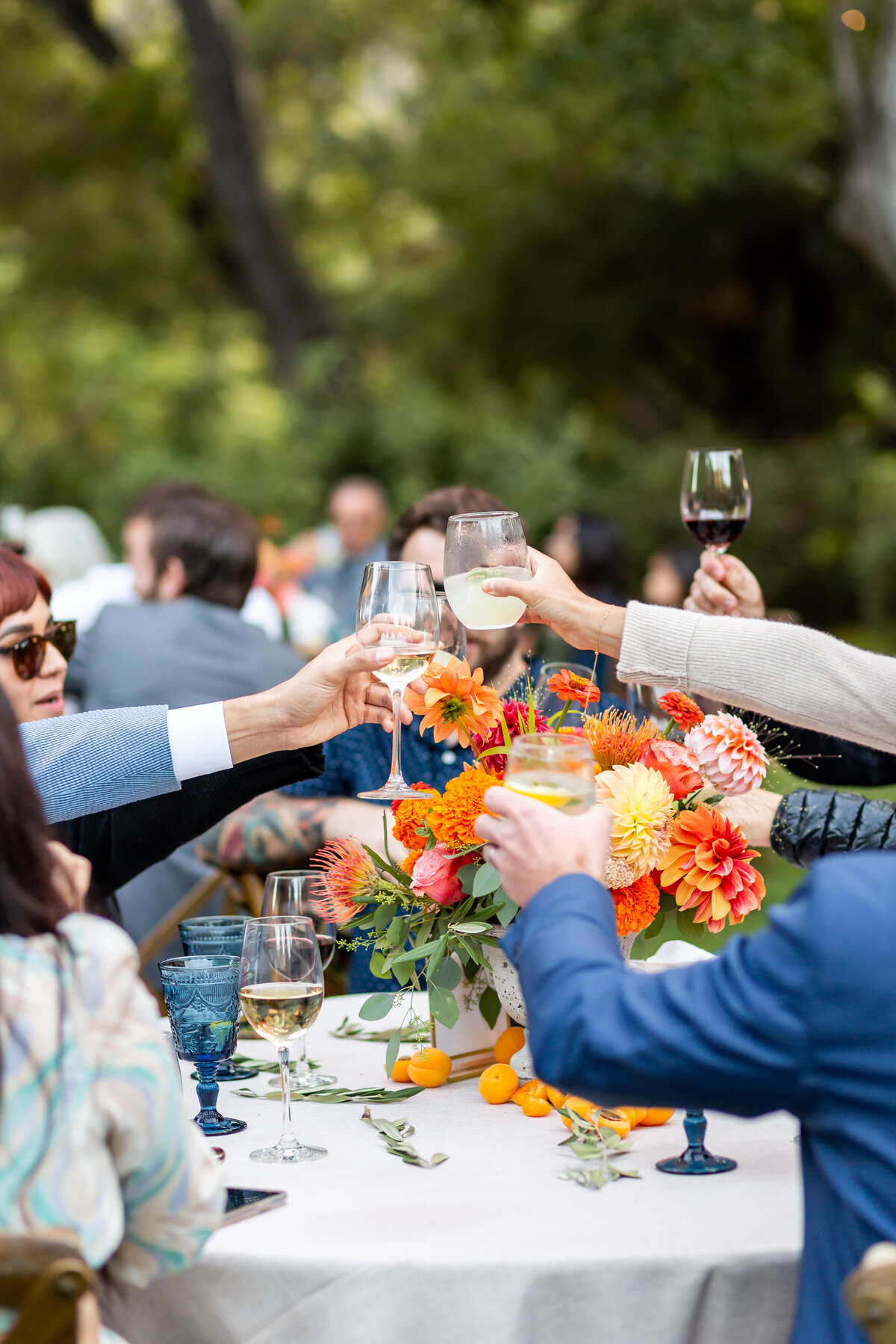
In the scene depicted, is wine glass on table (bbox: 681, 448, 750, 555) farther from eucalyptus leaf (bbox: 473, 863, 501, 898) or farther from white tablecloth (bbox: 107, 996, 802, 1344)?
white tablecloth (bbox: 107, 996, 802, 1344)

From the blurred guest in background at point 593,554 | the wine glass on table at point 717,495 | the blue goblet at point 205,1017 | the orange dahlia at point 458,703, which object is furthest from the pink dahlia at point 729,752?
the blurred guest in background at point 593,554

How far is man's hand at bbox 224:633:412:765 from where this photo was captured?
2.06m

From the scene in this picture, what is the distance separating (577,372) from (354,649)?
13.8 meters

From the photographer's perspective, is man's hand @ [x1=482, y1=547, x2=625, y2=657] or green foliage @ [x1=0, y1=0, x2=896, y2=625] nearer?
man's hand @ [x1=482, y1=547, x2=625, y2=657]

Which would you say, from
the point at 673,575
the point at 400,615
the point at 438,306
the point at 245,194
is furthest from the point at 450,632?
the point at 438,306

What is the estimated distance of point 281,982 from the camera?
5.57ft

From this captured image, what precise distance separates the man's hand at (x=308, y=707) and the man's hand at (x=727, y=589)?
A: 2.86ft

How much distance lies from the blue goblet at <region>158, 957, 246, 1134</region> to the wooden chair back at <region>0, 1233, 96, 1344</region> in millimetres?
707

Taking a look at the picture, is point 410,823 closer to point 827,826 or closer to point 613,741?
point 613,741

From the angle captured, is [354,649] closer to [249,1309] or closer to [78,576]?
[249,1309]

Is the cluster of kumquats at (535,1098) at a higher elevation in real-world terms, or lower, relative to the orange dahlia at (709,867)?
lower

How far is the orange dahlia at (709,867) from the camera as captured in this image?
1.75 metres

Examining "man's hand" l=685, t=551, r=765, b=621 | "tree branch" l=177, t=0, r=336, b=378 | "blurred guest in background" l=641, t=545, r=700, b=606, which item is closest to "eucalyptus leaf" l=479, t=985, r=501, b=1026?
"man's hand" l=685, t=551, r=765, b=621

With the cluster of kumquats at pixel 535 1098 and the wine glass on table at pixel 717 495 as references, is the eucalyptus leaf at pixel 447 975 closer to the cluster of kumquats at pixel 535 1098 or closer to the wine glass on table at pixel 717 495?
the cluster of kumquats at pixel 535 1098
